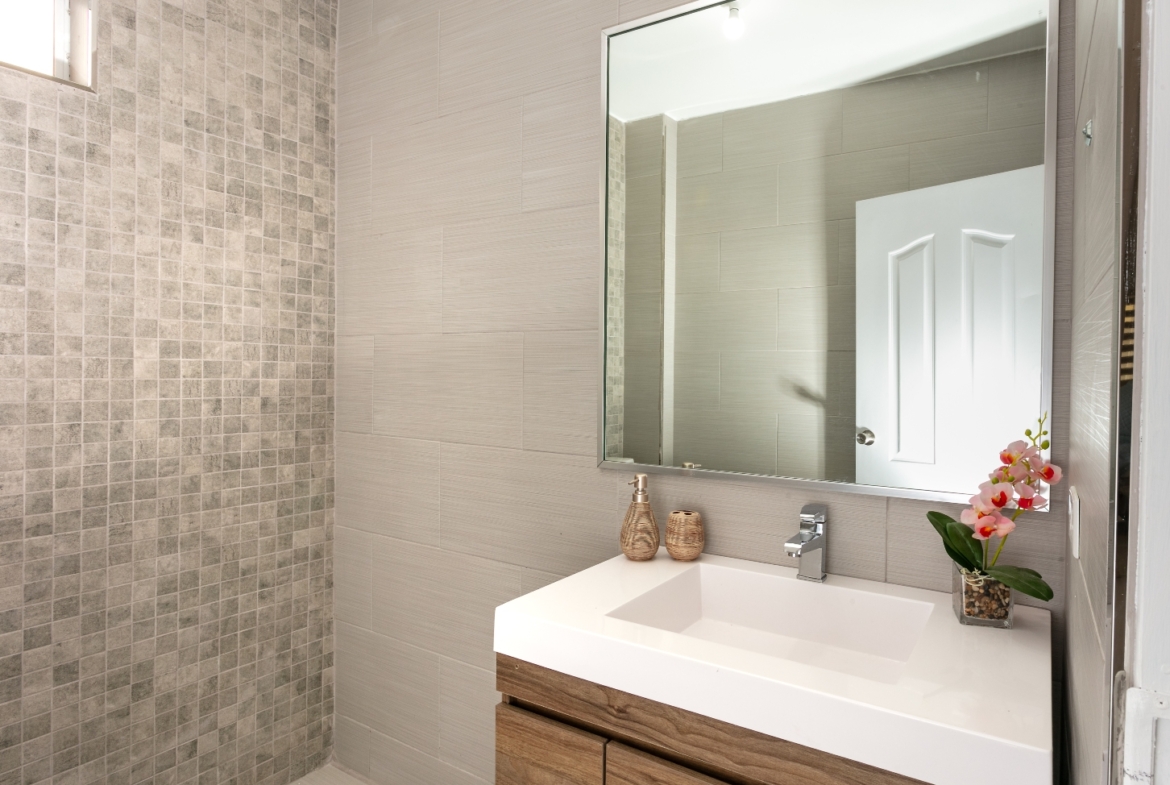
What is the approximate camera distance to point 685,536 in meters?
1.50

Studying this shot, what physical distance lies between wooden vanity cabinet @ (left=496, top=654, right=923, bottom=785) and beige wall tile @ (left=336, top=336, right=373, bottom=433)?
1184 millimetres

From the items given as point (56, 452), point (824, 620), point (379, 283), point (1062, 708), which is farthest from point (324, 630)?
point (1062, 708)

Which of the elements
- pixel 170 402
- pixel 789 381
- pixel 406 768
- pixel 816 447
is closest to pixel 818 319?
pixel 789 381

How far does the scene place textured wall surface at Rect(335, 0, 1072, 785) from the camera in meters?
1.72

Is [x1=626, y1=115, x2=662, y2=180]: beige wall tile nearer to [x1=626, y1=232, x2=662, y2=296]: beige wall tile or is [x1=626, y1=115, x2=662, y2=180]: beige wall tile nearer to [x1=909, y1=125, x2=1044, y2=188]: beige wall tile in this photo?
[x1=626, y1=232, x2=662, y2=296]: beige wall tile

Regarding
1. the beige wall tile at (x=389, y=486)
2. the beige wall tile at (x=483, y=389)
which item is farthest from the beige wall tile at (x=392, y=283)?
the beige wall tile at (x=389, y=486)

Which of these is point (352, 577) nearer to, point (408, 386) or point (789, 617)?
point (408, 386)

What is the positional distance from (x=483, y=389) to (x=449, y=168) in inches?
25.1

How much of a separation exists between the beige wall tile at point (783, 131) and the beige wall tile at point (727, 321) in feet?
0.95

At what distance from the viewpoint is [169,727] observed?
73.2 inches

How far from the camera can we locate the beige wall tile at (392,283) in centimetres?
203

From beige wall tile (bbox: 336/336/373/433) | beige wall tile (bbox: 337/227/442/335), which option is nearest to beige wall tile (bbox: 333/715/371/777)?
beige wall tile (bbox: 336/336/373/433)

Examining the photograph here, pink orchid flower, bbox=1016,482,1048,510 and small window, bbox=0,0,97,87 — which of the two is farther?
small window, bbox=0,0,97,87

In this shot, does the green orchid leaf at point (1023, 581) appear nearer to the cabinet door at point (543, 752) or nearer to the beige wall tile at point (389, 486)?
the cabinet door at point (543, 752)
